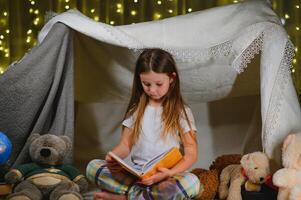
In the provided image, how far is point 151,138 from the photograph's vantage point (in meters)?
1.96

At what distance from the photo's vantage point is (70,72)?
222 cm

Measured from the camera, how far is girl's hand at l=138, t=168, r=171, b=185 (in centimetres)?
171

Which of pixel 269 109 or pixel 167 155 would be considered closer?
pixel 167 155

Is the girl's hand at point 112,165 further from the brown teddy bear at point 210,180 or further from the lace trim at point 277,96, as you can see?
the lace trim at point 277,96

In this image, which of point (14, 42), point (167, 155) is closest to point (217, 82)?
point (167, 155)

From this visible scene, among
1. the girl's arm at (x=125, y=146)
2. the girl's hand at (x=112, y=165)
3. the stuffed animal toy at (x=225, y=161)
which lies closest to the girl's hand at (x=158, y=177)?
the girl's hand at (x=112, y=165)

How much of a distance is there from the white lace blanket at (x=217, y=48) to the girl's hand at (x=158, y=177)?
45 cm

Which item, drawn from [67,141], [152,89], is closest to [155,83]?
[152,89]

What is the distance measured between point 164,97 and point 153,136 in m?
0.14

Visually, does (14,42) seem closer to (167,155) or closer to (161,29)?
(161,29)

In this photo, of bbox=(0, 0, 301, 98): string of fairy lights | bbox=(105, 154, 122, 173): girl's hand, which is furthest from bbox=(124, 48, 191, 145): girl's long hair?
bbox=(0, 0, 301, 98): string of fairy lights

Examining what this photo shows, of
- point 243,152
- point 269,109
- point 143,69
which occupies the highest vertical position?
point 143,69

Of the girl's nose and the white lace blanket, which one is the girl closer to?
the girl's nose

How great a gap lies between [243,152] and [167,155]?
108 centimetres
